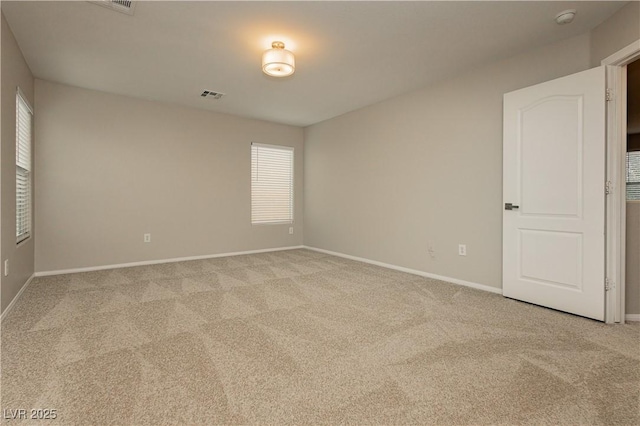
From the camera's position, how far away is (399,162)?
446cm

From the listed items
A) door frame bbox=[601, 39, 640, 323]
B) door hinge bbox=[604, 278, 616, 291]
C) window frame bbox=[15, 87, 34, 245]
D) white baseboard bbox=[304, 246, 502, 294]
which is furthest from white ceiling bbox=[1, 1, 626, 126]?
white baseboard bbox=[304, 246, 502, 294]

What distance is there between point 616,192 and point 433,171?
1799 mm

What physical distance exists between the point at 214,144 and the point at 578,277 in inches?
207

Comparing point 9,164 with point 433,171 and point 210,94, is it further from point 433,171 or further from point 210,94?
point 433,171

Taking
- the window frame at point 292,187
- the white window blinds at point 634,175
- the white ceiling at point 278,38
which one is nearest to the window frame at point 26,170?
the white ceiling at point 278,38

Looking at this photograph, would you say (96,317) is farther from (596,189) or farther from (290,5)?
(596,189)

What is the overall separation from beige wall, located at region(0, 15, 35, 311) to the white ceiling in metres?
0.19

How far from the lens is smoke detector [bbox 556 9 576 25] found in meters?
2.48

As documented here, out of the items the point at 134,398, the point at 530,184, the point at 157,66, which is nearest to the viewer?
the point at 134,398

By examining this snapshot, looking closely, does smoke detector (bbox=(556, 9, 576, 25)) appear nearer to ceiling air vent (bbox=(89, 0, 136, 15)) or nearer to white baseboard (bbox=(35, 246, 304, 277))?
ceiling air vent (bbox=(89, 0, 136, 15))

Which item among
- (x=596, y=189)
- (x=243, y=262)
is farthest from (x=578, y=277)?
(x=243, y=262)

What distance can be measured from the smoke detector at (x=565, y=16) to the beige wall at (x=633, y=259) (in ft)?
5.38

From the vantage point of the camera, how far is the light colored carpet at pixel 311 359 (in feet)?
4.83

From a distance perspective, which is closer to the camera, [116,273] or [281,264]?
[116,273]
